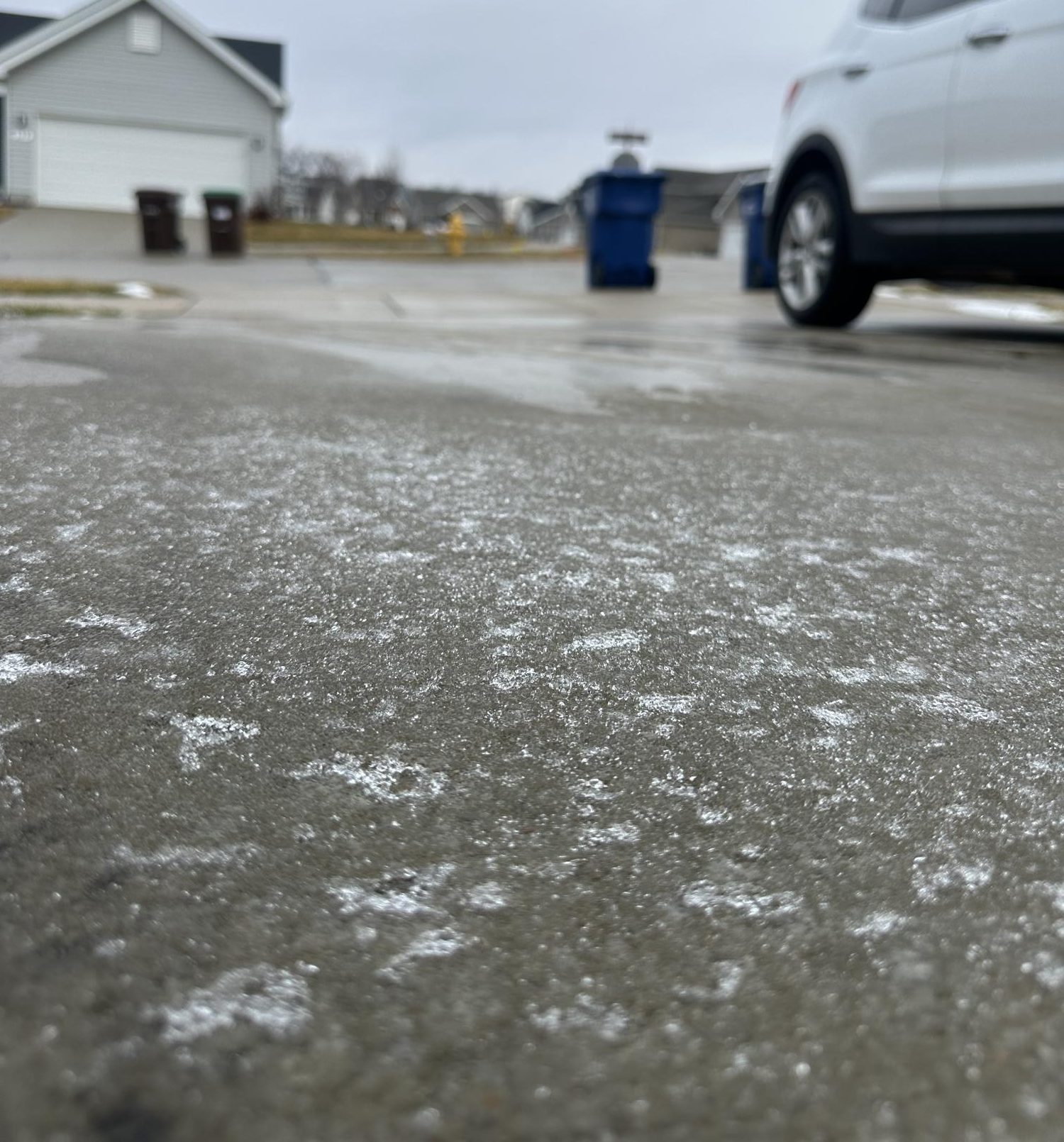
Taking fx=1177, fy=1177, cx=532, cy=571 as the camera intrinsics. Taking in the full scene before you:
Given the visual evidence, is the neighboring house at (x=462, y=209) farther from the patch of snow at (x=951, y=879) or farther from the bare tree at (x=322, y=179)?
the patch of snow at (x=951, y=879)

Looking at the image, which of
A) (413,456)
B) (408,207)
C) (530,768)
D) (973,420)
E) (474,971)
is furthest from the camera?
(408,207)

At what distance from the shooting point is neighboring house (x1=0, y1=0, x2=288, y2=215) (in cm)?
2686

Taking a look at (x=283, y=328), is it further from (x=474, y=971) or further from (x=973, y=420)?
(x=474, y=971)

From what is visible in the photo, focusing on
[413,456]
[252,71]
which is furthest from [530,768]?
[252,71]

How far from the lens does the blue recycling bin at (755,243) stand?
1190 cm

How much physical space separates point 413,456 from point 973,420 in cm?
180

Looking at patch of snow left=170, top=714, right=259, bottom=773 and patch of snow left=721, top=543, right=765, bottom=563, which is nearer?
patch of snow left=170, top=714, right=259, bottom=773

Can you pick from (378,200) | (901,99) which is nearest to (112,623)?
(901,99)

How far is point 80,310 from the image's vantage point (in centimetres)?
589

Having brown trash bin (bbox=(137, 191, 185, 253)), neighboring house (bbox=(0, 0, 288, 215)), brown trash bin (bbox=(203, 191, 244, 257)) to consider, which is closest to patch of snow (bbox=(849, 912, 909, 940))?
brown trash bin (bbox=(137, 191, 185, 253))

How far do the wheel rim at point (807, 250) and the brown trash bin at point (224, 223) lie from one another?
12346mm

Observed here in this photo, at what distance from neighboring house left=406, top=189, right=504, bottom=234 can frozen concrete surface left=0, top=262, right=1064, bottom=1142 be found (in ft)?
250

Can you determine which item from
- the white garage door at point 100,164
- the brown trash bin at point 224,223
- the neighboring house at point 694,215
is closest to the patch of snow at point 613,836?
the brown trash bin at point 224,223

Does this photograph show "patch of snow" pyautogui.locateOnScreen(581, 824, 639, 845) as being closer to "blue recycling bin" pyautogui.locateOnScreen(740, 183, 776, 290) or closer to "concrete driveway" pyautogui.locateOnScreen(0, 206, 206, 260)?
"concrete driveway" pyautogui.locateOnScreen(0, 206, 206, 260)
